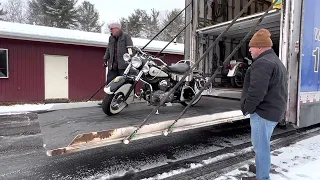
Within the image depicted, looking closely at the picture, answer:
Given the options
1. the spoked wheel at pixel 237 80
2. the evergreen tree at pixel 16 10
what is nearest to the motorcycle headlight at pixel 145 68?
the spoked wheel at pixel 237 80

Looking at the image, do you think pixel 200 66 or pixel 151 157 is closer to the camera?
pixel 151 157

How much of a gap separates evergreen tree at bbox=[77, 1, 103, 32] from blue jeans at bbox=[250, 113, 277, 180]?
33.6 metres

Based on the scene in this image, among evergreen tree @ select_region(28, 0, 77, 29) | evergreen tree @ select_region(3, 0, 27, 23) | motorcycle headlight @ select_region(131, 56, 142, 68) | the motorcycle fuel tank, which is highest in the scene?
evergreen tree @ select_region(3, 0, 27, 23)

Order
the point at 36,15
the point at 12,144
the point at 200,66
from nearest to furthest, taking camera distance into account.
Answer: the point at 12,144
the point at 200,66
the point at 36,15

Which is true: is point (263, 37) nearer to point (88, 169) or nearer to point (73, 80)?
point (88, 169)

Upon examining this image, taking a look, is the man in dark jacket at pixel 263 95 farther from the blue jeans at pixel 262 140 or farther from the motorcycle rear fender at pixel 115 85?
the motorcycle rear fender at pixel 115 85

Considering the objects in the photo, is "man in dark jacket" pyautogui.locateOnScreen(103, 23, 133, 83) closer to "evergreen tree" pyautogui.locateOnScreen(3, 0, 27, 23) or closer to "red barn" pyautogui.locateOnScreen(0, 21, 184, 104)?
"red barn" pyautogui.locateOnScreen(0, 21, 184, 104)

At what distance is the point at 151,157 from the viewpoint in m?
4.03

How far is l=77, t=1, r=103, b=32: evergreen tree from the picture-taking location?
112ft

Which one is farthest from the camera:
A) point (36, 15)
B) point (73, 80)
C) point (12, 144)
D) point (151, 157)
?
point (36, 15)

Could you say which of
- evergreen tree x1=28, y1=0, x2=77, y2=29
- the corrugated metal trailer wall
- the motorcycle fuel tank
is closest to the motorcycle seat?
the motorcycle fuel tank

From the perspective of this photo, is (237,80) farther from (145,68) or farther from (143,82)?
(145,68)

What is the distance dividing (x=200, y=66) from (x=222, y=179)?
419 centimetres

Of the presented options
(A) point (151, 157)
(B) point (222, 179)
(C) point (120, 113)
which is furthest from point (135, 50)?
(B) point (222, 179)
